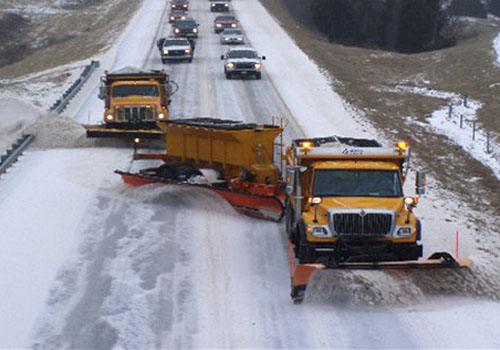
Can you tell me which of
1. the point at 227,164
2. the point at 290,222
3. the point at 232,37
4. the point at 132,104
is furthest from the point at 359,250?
the point at 232,37

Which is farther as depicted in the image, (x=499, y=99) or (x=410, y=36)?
(x=410, y=36)

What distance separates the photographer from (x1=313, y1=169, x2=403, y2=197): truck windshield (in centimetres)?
1452

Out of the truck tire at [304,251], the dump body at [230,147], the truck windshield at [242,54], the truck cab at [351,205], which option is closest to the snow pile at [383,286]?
the truck cab at [351,205]

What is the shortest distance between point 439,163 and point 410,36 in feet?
176

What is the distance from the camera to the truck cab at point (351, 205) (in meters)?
13.8

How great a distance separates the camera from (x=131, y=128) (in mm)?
26281

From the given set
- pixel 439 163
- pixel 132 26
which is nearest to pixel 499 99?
pixel 439 163

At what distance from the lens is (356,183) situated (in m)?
14.6

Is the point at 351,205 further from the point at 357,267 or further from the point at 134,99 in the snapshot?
the point at 134,99

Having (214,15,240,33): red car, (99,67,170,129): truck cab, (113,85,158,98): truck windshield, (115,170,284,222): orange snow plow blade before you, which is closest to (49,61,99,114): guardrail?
(99,67,170,129): truck cab

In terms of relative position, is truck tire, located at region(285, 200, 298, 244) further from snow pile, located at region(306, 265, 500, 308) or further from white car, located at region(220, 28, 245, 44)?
white car, located at region(220, 28, 245, 44)

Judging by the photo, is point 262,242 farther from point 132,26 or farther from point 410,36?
point 410,36

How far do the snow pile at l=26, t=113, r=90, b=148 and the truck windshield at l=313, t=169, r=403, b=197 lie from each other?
1363 centimetres

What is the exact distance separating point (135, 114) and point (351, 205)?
44.9 ft
